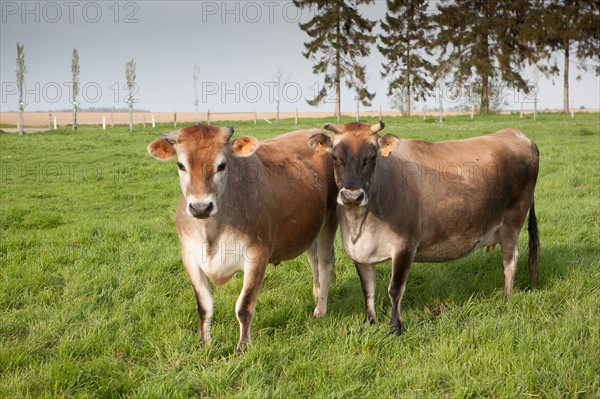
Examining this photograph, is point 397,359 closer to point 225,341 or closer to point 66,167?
point 225,341

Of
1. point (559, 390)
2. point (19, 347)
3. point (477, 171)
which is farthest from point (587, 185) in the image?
point (19, 347)

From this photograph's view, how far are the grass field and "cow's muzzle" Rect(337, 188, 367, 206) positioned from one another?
44.8 inches

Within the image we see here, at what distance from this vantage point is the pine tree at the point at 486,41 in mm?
44125

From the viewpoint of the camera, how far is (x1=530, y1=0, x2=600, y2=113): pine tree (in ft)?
138

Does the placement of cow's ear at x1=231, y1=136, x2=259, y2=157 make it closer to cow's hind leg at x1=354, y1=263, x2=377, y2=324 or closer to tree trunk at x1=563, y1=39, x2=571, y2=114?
cow's hind leg at x1=354, y1=263, x2=377, y2=324

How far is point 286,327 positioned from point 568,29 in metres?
45.5

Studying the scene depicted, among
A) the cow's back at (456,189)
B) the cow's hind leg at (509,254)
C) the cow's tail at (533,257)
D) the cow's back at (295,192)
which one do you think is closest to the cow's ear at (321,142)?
the cow's back at (295,192)

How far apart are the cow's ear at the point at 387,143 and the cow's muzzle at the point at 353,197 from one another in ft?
2.06

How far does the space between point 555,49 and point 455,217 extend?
149ft

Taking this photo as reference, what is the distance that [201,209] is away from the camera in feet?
12.7

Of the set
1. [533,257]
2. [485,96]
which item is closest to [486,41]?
[485,96]

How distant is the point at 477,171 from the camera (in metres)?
5.76

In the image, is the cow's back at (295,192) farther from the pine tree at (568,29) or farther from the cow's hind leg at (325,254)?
the pine tree at (568,29)

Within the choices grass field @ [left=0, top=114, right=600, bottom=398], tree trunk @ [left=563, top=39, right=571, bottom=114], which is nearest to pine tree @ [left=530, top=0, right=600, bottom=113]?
tree trunk @ [left=563, top=39, right=571, bottom=114]
